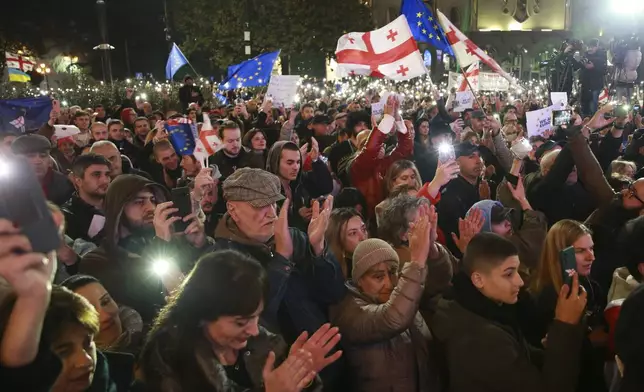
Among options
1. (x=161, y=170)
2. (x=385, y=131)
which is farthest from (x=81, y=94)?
(x=385, y=131)

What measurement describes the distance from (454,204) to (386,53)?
3.82m

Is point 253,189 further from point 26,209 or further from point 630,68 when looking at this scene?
point 630,68

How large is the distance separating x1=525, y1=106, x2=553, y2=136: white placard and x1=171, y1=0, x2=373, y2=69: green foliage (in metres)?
28.3

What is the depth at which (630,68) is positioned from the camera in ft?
41.2

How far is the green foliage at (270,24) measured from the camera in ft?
117

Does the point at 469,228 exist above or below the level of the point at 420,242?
below

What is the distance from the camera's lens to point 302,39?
36.5 meters

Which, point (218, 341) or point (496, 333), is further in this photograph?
point (496, 333)

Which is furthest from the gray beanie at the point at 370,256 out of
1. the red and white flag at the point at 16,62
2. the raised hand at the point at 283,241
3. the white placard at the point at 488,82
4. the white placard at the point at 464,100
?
the red and white flag at the point at 16,62

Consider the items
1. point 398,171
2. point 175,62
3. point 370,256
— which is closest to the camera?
point 370,256

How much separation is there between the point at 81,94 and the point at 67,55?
16551 millimetres

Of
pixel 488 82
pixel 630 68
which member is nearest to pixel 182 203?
pixel 630 68

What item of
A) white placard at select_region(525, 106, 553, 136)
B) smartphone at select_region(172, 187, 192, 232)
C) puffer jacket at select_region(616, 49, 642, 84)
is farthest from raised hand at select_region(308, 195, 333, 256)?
puffer jacket at select_region(616, 49, 642, 84)

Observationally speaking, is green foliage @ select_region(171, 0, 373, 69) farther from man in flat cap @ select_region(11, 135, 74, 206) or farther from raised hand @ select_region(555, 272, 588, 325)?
raised hand @ select_region(555, 272, 588, 325)
